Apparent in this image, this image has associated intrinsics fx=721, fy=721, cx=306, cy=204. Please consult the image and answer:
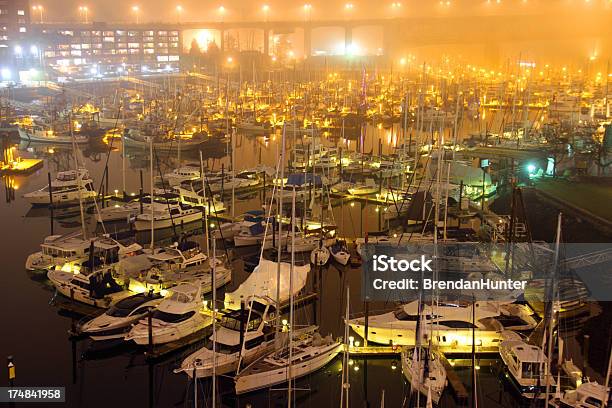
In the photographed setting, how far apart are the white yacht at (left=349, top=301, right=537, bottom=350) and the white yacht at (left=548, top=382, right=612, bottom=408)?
2199 millimetres

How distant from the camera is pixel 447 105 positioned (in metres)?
56.5

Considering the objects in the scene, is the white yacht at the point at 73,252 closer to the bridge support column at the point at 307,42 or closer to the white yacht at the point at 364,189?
the white yacht at the point at 364,189

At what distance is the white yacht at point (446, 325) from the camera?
13078mm

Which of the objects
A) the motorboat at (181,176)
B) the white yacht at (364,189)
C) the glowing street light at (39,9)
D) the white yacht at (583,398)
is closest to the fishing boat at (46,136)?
the motorboat at (181,176)

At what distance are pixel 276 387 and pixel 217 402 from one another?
41.3 inches

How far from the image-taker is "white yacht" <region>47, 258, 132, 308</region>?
15.0m

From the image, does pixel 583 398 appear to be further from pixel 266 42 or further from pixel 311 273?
pixel 266 42

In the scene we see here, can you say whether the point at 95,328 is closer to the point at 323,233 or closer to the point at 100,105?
the point at 323,233

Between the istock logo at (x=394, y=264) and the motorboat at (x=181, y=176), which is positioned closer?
the istock logo at (x=394, y=264)

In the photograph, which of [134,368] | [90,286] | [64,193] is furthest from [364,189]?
[134,368]

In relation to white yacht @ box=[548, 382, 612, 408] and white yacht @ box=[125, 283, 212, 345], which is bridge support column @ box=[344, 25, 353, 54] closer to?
white yacht @ box=[125, 283, 212, 345]

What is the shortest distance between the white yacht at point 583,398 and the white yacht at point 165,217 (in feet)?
42.9

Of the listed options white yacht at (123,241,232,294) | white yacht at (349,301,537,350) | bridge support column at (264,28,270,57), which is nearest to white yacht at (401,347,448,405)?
white yacht at (349,301,537,350)

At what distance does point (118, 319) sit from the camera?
13.7 meters
